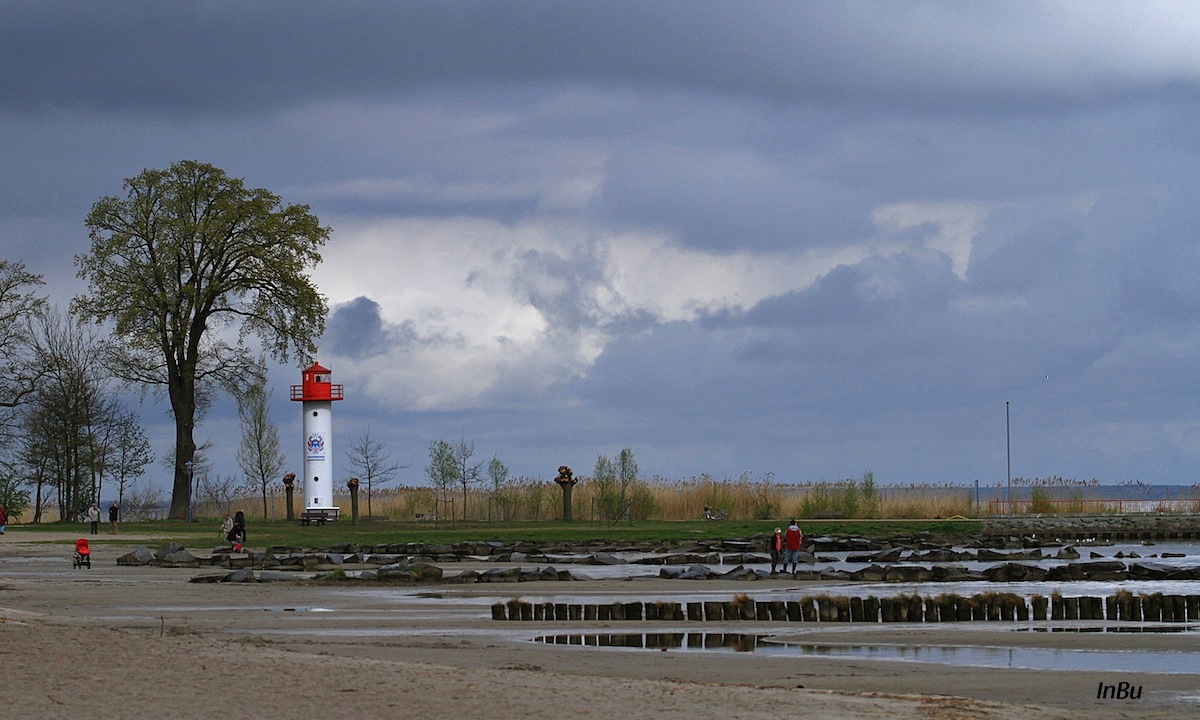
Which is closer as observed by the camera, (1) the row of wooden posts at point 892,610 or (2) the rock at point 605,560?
(1) the row of wooden posts at point 892,610

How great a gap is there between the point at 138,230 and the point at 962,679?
180 feet

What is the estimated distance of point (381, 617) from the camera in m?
24.2

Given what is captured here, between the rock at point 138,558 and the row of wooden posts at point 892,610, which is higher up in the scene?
the rock at point 138,558

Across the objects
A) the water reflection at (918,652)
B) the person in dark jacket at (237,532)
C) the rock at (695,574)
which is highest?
the person in dark jacket at (237,532)

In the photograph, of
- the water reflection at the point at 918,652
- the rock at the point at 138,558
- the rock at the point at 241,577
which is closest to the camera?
the water reflection at the point at 918,652

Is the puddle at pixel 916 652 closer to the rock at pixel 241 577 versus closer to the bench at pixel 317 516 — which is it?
the rock at pixel 241 577

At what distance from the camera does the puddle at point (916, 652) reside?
18.4m

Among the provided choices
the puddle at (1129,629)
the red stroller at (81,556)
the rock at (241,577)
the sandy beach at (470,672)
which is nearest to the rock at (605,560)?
the rock at (241,577)

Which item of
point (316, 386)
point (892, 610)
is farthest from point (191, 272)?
point (892, 610)

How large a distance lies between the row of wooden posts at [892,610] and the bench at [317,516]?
138 feet

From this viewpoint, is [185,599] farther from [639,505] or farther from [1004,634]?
[639,505]

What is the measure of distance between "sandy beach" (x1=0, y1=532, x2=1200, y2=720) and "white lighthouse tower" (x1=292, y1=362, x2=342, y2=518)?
147ft

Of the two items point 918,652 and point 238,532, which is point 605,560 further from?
point 918,652

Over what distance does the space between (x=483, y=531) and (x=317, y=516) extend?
12.2m
